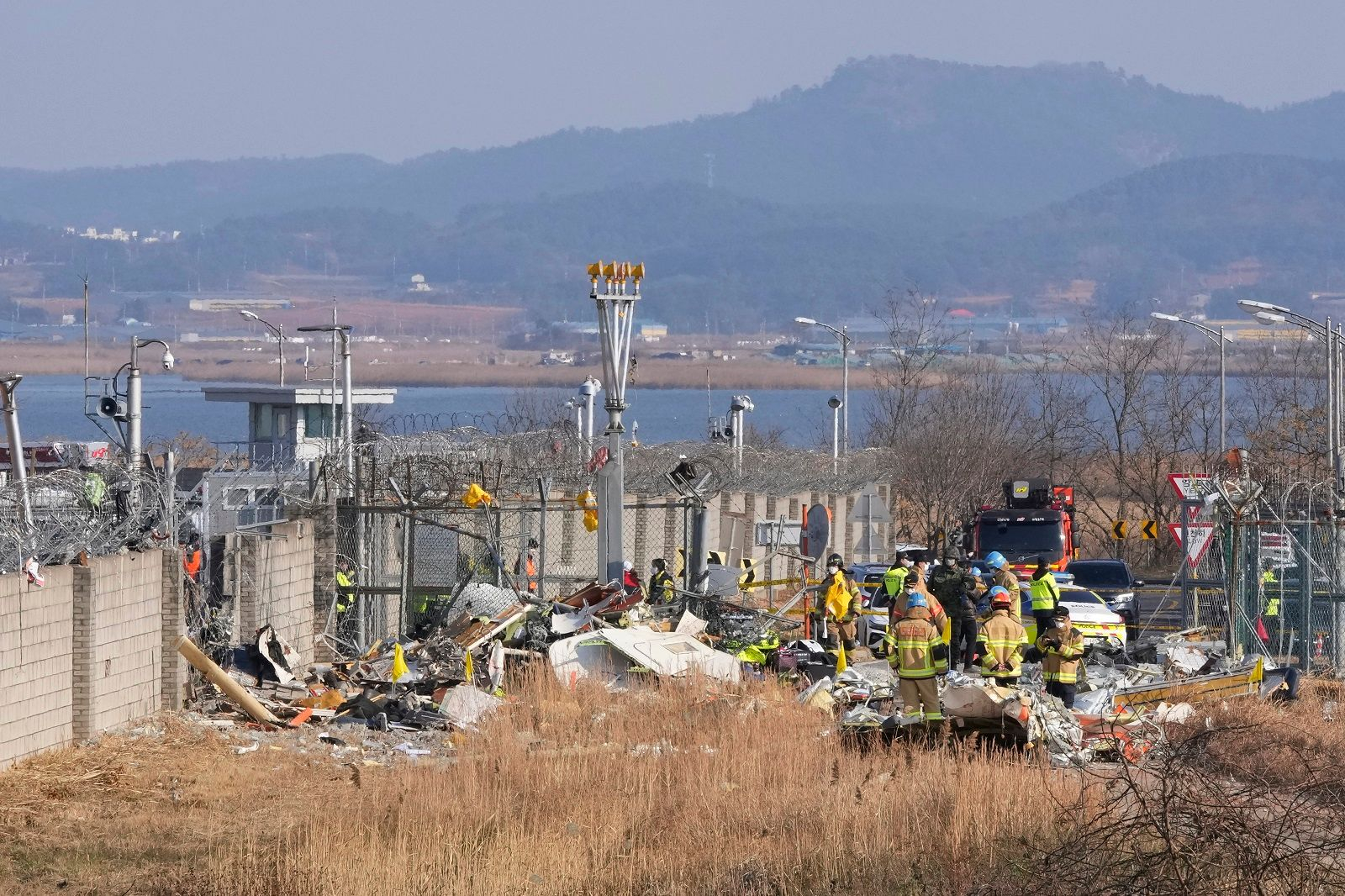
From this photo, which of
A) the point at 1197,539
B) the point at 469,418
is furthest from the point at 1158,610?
the point at 469,418

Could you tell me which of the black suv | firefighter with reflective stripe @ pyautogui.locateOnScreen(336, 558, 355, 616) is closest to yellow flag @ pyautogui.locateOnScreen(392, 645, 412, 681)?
firefighter with reflective stripe @ pyautogui.locateOnScreen(336, 558, 355, 616)

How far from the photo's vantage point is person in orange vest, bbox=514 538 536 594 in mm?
24766

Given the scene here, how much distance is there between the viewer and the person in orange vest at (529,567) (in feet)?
81.3

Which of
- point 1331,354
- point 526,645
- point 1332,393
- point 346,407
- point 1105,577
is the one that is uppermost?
point 1331,354

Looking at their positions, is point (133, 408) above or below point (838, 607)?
above

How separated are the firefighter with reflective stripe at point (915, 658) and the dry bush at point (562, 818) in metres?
1.19

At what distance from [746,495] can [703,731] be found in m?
17.1

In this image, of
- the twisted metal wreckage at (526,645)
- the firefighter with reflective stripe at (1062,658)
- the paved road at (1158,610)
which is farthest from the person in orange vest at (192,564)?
the paved road at (1158,610)

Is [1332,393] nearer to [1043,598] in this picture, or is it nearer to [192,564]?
[1043,598]

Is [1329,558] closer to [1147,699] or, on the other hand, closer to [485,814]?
[1147,699]

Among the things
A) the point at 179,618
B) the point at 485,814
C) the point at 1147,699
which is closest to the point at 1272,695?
the point at 1147,699

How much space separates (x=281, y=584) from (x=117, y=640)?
4549 millimetres

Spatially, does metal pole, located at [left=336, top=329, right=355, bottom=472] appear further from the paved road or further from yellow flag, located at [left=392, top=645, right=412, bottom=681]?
the paved road

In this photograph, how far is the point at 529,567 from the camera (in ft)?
86.5
